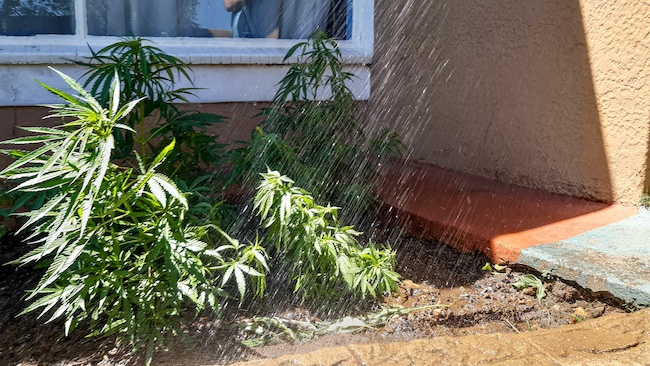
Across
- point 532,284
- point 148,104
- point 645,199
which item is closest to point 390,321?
point 532,284

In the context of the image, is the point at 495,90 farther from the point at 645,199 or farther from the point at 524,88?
the point at 645,199

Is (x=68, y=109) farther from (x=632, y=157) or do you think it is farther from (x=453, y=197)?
(x=632, y=157)

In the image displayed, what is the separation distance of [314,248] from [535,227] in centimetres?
154

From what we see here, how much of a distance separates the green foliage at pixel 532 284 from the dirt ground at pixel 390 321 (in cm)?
2

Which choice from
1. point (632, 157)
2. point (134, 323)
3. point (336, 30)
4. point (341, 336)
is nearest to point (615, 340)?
point (341, 336)

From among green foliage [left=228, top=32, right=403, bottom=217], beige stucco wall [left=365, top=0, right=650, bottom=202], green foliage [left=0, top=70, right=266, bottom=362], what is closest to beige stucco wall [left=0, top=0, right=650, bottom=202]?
beige stucco wall [left=365, top=0, right=650, bottom=202]

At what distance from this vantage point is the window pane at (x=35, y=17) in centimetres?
377

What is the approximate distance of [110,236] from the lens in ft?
7.88

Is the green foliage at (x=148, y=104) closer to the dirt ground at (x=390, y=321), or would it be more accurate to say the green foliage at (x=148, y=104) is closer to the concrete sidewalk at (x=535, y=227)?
the dirt ground at (x=390, y=321)

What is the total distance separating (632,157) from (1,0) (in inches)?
150

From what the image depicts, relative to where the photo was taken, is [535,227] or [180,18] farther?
[180,18]

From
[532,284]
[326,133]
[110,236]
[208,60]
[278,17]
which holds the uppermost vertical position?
Result: [278,17]

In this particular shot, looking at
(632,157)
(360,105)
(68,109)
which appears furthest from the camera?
(360,105)

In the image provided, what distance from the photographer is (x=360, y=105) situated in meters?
4.94
